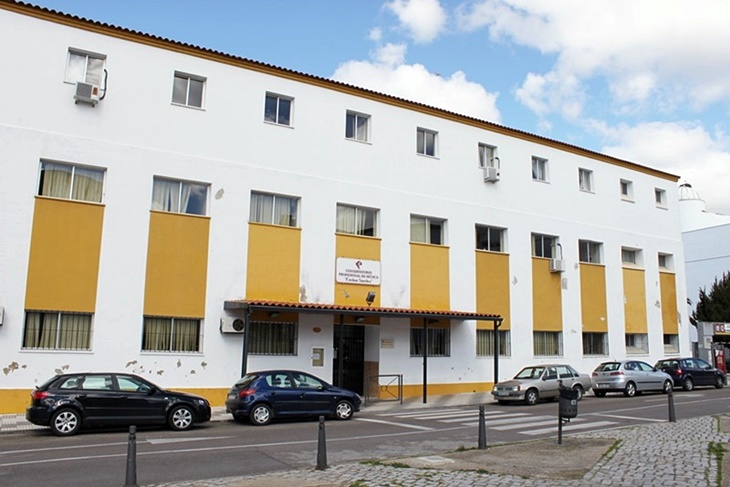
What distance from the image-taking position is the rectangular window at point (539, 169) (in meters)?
29.5

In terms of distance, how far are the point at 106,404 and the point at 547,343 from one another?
63.8ft

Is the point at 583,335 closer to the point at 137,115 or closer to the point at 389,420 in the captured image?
the point at 389,420

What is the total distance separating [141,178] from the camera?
19609mm

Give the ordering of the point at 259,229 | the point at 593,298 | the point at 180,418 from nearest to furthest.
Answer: the point at 180,418, the point at 259,229, the point at 593,298

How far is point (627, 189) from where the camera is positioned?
33500 millimetres

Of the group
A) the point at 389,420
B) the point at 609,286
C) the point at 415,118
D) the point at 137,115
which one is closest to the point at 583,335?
the point at 609,286

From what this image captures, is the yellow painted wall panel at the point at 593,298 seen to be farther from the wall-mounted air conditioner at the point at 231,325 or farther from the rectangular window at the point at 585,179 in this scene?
the wall-mounted air conditioner at the point at 231,325

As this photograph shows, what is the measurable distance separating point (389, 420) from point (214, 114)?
438 inches

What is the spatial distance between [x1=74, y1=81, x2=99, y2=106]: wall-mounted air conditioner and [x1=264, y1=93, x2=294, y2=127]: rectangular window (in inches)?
216

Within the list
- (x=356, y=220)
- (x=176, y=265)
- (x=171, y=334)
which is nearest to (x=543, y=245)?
(x=356, y=220)

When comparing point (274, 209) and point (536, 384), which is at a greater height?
A: point (274, 209)

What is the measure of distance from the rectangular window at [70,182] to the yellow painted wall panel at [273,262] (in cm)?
475

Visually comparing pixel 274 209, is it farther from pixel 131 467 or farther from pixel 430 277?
pixel 131 467

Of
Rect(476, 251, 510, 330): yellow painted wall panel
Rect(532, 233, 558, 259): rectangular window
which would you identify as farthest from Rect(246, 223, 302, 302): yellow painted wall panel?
Rect(532, 233, 558, 259): rectangular window
